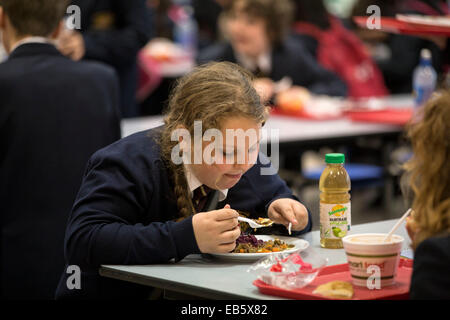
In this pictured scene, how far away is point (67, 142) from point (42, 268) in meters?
0.48

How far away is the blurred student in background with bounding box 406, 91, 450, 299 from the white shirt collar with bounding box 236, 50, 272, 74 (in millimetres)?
3806

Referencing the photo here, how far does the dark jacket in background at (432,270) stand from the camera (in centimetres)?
154

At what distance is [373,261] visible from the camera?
1752 mm

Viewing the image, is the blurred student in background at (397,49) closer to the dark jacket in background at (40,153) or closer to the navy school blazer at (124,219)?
the dark jacket in background at (40,153)

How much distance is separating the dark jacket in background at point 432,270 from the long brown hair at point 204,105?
0.67 m

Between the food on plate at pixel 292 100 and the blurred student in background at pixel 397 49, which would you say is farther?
the blurred student in background at pixel 397 49

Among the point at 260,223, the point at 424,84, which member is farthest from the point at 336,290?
the point at 424,84

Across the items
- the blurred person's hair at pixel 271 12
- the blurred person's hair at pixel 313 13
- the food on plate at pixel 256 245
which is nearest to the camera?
the food on plate at pixel 256 245

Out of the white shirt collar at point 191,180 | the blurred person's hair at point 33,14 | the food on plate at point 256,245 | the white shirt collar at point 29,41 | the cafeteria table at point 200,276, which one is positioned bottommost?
the cafeteria table at point 200,276

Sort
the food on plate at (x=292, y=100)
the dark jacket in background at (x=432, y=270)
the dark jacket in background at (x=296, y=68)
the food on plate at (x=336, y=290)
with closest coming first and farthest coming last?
the dark jacket in background at (x=432, y=270), the food on plate at (x=336, y=290), the food on plate at (x=292, y=100), the dark jacket in background at (x=296, y=68)

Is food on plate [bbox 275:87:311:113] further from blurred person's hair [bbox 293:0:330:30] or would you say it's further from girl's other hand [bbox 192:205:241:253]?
girl's other hand [bbox 192:205:241:253]

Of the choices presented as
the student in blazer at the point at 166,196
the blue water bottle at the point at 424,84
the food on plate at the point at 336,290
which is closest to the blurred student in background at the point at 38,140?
the student in blazer at the point at 166,196

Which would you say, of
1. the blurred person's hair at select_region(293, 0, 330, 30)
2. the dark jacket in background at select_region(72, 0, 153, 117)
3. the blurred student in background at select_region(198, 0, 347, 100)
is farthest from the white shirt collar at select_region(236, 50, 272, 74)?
the blurred person's hair at select_region(293, 0, 330, 30)
